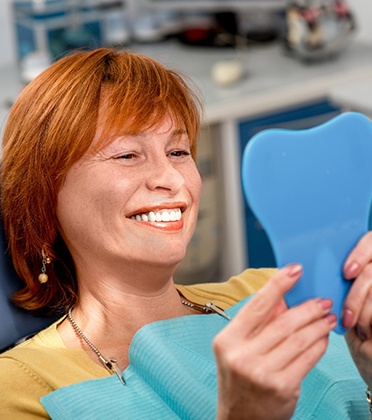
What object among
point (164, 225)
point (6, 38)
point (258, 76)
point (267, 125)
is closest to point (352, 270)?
point (164, 225)

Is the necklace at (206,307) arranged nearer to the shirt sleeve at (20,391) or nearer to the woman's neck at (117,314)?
the woman's neck at (117,314)

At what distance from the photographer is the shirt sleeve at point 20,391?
1280 millimetres

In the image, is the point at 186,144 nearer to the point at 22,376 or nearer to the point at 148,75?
the point at 148,75

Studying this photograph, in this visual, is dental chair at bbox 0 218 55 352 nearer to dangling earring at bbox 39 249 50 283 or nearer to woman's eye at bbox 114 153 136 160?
dangling earring at bbox 39 249 50 283

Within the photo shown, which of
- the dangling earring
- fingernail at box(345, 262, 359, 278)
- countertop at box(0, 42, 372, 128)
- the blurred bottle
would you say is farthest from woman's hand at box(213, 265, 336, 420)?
the blurred bottle

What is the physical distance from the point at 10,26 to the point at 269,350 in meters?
2.54

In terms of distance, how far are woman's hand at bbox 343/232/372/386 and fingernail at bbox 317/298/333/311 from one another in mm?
62

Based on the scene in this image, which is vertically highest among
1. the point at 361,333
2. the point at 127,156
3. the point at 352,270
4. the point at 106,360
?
the point at 127,156

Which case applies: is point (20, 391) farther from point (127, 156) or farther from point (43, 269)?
point (127, 156)

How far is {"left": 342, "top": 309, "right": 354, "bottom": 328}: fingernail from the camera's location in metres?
1.12

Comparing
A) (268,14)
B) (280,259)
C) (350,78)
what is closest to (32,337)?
(280,259)

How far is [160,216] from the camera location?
1319 mm

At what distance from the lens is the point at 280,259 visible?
1068 mm

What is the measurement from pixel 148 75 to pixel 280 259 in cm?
48
